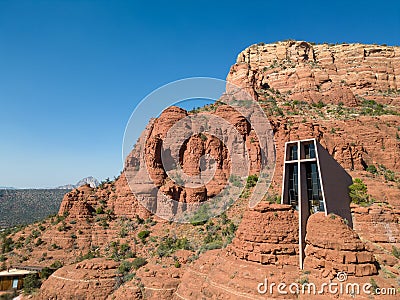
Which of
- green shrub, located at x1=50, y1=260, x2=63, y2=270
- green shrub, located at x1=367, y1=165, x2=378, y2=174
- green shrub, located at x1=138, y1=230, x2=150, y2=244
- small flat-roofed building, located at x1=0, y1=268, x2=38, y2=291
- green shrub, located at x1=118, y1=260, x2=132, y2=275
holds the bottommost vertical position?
small flat-roofed building, located at x1=0, y1=268, x2=38, y2=291

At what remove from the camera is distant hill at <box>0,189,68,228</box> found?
8156 centimetres

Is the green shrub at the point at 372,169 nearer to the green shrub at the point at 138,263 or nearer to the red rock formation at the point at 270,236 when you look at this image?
the red rock formation at the point at 270,236

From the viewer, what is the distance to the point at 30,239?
34281 mm

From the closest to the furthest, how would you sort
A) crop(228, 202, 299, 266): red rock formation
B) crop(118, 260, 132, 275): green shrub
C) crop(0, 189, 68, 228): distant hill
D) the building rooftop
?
crop(228, 202, 299, 266): red rock formation
crop(118, 260, 132, 275): green shrub
the building rooftop
crop(0, 189, 68, 228): distant hill

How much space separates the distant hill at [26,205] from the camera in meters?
81.6

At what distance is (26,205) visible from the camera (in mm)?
100812

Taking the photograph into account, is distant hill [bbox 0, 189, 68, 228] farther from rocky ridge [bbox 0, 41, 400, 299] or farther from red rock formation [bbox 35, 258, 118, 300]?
red rock formation [bbox 35, 258, 118, 300]

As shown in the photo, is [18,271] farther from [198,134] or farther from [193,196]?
[198,134]

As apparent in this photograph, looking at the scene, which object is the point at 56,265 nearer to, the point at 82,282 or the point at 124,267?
the point at 82,282

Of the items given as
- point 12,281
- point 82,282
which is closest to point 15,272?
point 12,281

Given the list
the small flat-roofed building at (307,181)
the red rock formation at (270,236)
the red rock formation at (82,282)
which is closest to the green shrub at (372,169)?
the small flat-roofed building at (307,181)

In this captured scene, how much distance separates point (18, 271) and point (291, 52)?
215 feet

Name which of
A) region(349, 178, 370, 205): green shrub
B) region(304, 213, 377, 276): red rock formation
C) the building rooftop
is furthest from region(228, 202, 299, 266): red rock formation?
the building rooftop

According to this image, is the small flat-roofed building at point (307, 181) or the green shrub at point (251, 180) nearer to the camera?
the small flat-roofed building at point (307, 181)
